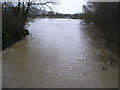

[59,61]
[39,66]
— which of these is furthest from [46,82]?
[59,61]

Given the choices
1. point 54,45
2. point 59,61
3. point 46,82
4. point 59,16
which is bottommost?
point 59,16

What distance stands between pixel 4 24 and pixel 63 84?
7.82m

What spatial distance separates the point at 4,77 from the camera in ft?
25.1

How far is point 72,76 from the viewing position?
796 cm

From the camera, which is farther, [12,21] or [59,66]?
[12,21]

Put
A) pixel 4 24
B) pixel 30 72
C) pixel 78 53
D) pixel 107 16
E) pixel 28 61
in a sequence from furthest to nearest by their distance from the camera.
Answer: pixel 107 16 → pixel 4 24 → pixel 78 53 → pixel 28 61 → pixel 30 72

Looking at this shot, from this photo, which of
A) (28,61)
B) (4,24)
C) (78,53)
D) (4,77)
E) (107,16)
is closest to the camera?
(4,77)

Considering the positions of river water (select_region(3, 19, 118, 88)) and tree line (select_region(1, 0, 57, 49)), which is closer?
river water (select_region(3, 19, 118, 88))

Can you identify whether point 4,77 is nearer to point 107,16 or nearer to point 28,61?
point 28,61

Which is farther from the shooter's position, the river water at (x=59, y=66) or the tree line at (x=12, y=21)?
the tree line at (x=12, y=21)

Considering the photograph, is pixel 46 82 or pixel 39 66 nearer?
pixel 46 82

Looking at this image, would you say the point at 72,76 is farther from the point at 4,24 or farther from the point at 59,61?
the point at 4,24

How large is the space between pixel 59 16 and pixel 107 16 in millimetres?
33270

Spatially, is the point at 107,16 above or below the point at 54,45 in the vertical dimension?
above
